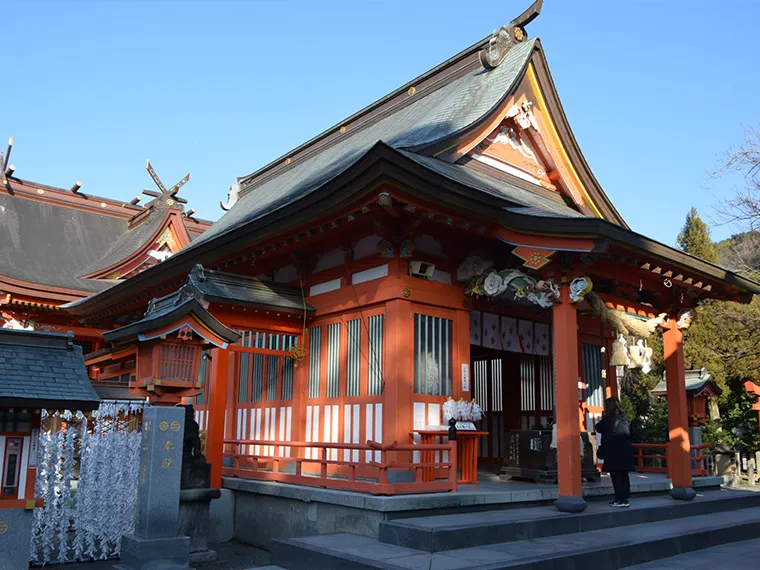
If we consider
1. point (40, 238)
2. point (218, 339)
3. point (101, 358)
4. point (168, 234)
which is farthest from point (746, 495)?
point (40, 238)

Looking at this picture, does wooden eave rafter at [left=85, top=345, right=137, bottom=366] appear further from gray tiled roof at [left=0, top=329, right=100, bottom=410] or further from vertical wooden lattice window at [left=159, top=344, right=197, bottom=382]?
gray tiled roof at [left=0, top=329, right=100, bottom=410]

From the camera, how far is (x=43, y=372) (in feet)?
22.2

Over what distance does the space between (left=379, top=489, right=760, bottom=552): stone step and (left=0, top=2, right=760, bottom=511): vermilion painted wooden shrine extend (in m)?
0.41

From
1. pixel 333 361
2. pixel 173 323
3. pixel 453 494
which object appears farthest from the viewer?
pixel 333 361

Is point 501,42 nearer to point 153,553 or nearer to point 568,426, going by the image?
point 568,426

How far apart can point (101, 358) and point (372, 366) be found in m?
3.99

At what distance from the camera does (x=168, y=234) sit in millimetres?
22297

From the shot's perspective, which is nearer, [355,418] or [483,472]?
[355,418]

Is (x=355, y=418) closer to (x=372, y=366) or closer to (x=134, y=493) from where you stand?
(x=372, y=366)

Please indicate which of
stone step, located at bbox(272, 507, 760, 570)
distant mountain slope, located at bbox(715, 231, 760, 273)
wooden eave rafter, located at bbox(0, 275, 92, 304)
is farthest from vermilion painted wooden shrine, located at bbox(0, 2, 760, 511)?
distant mountain slope, located at bbox(715, 231, 760, 273)

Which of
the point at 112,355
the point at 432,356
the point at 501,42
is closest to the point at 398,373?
the point at 432,356

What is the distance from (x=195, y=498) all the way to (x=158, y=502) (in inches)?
78.4

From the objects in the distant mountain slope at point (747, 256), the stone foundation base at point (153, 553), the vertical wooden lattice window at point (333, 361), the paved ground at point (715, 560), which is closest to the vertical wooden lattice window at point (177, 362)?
the stone foundation base at point (153, 553)

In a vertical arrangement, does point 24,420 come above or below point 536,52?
below
